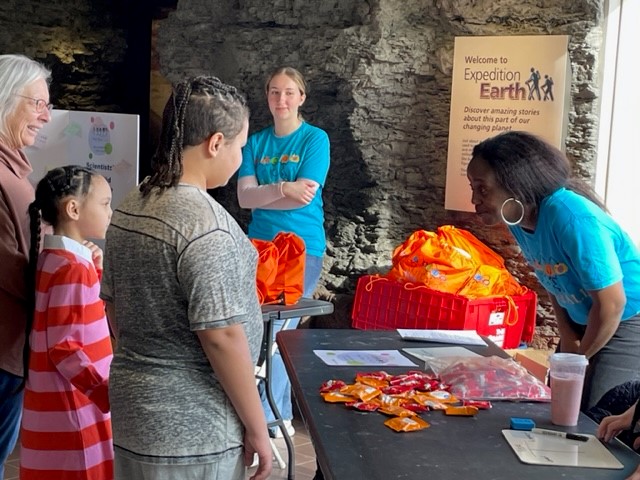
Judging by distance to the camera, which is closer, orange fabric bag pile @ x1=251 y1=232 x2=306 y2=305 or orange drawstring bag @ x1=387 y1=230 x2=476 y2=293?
orange fabric bag pile @ x1=251 y1=232 x2=306 y2=305

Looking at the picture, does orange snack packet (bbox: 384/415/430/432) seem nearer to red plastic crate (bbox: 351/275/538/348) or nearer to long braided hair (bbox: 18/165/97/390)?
long braided hair (bbox: 18/165/97/390)

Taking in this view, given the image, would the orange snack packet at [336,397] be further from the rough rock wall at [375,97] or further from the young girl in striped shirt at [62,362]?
the rough rock wall at [375,97]

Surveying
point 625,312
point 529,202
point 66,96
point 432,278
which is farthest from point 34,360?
point 66,96

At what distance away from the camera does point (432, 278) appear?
14.6 ft

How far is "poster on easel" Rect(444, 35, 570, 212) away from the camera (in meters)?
4.75

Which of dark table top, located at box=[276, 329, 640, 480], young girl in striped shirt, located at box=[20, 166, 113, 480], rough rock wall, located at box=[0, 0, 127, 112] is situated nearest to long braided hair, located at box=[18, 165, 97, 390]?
young girl in striped shirt, located at box=[20, 166, 113, 480]

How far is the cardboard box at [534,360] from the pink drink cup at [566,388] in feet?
6.05

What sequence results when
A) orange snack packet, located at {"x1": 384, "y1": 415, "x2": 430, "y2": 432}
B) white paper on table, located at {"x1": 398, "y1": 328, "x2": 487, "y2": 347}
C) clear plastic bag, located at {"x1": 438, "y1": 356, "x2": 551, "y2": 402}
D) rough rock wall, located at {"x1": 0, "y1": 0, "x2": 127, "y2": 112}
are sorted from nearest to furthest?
orange snack packet, located at {"x1": 384, "y1": 415, "x2": 430, "y2": 432} < clear plastic bag, located at {"x1": 438, "y1": 356, "x2": 551, "y2": 402} < white paper on table, located at {"x1": 398, "y1": 328, "x2": 487, "y2": 347} < rough rock wall, located at {"x1": 0, "y1": 0, "x2": 127, "y2": 112}

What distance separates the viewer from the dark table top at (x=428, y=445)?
1.77m

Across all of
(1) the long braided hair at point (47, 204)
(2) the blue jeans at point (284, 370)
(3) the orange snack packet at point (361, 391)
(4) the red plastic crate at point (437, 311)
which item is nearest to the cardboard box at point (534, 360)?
(4) the red plastic crate at point (437, 311)

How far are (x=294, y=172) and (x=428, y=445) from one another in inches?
104

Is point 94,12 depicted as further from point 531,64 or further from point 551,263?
point 551,263

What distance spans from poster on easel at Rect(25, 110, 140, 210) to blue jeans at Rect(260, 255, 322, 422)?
1.25 meters

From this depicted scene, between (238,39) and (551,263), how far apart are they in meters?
3.37
